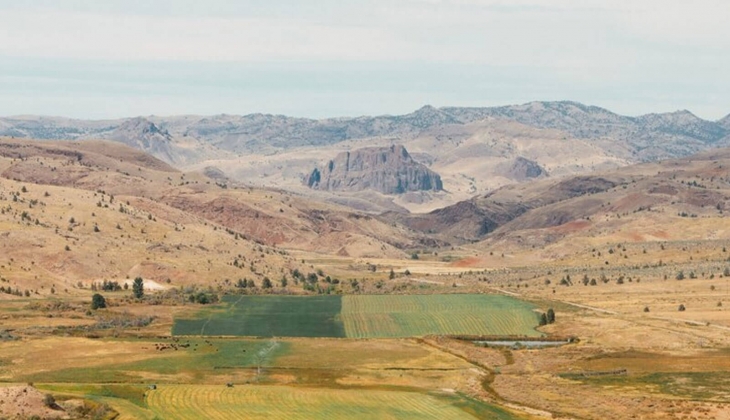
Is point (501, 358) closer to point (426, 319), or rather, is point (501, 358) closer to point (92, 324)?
point (426, 319)

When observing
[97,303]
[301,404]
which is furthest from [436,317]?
[301,404]

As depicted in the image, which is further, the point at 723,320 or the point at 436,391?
the point at 723,320

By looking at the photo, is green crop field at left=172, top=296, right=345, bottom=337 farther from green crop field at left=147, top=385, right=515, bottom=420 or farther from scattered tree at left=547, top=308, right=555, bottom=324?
green crop field at left=147, top=385, right=515, bottom=420

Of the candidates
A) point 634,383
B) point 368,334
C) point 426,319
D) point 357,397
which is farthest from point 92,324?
point 634,383

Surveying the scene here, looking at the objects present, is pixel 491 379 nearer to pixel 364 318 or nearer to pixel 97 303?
pixel 364 318

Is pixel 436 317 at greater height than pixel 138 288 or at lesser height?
greater

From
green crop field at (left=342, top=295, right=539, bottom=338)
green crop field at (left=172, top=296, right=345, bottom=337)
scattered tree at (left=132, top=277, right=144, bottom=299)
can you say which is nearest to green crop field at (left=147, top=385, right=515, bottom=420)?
green crop field at (left=172, top=296, right=345, bottom=337)

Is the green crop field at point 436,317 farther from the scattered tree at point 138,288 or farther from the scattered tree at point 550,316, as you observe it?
the scattered tree at point 138,288
